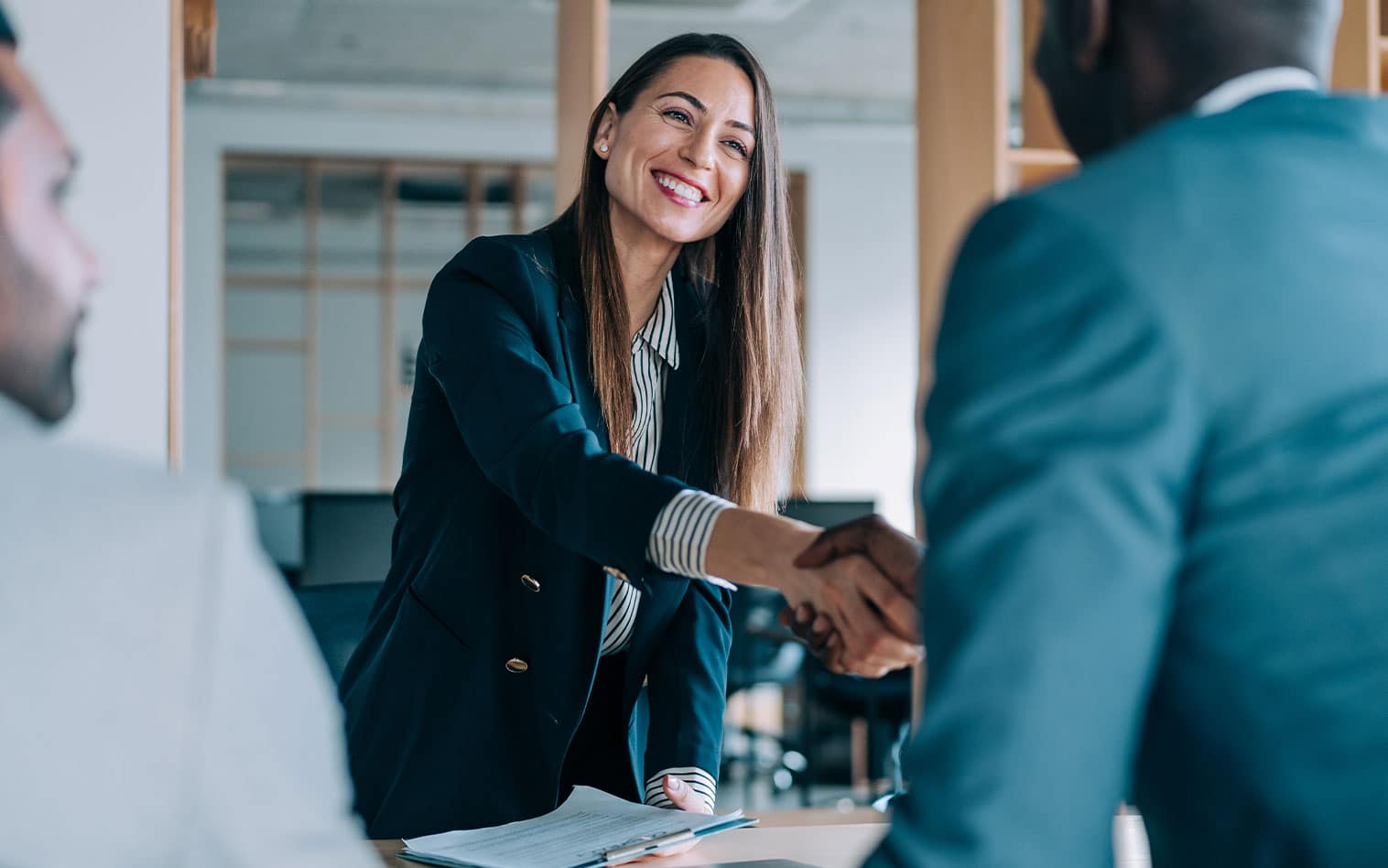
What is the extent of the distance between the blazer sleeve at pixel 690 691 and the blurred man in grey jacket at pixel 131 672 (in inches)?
42.0

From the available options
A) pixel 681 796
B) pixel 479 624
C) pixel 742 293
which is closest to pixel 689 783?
pixel 681 796

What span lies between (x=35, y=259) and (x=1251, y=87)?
0.65 metres

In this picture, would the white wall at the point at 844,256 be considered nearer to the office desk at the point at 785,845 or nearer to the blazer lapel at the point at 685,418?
the blazer lapel at the point at 685,418

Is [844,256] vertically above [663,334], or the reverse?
[844,256]

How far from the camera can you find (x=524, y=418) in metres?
1.39

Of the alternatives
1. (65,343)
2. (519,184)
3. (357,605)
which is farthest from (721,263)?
(519,184)

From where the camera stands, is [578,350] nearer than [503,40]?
Yes

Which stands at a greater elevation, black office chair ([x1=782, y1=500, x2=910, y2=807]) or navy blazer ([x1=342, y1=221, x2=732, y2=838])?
navy blazer ([x1=342, y1=221, x2=732, y2=838])

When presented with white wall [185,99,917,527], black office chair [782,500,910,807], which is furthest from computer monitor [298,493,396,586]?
white wall [185,99,917,527]

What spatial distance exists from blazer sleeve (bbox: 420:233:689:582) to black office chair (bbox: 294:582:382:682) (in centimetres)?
43

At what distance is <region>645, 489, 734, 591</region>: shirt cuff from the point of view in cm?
121

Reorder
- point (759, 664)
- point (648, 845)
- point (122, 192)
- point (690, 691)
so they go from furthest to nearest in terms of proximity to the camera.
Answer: point (759, 664) < point (122, 192) < point (690, 691) < point (648, 845)

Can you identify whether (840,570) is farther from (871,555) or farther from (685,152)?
(685,152)

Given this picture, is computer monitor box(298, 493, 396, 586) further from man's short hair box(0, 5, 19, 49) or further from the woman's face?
man's short hair box(0, 5, 19, 49)
